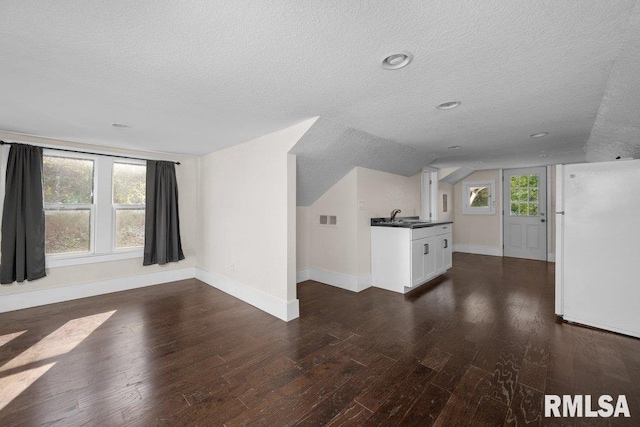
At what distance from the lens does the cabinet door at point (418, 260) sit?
381cm

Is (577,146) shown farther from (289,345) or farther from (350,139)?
(289,345)

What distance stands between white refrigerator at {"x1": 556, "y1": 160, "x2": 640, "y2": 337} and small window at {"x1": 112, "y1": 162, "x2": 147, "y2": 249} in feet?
18.5

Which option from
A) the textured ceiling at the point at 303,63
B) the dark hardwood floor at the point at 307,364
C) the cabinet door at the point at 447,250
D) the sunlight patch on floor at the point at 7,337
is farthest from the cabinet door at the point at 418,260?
the sunlight patch on floor at the point at 7,337

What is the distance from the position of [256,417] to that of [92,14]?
2265mm

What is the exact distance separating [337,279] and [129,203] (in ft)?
11.2

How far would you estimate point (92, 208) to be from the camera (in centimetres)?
382

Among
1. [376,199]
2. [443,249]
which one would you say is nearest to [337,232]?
[376,199]

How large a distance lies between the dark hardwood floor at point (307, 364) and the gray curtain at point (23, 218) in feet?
1.71

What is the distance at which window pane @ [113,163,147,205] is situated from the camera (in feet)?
13.3

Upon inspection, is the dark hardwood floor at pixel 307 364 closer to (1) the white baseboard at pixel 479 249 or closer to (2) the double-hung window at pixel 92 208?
(2) the double-hung window at pixel 92 208

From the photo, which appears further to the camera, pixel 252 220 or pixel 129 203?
pixel 129 203

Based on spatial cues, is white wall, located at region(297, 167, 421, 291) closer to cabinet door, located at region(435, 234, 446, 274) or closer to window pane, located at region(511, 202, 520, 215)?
cabinet door, located at region(435, 234, 446, 274)

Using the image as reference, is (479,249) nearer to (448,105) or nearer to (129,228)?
(448,105)

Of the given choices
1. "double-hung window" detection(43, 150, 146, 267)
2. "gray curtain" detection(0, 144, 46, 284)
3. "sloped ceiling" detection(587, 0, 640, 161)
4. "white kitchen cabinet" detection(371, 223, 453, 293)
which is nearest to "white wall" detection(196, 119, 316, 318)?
"double-hung window" detection(43, 150, 146, 267)
